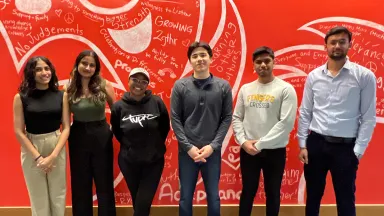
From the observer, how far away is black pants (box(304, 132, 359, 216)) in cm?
237

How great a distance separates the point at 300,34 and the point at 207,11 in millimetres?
897

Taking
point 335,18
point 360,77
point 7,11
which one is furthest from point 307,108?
point 7,11

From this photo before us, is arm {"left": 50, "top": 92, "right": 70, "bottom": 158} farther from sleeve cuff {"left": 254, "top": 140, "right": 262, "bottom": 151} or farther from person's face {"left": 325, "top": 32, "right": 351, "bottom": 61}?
person's face {"left": 325, "top": 32, "right": 351, "bottom": 61}

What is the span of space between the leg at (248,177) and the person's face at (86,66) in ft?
4.38

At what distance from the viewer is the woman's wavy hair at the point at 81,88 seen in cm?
248

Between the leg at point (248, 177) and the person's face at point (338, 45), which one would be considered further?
the leg at point (248, 177)

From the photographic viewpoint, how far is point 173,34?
9.95ft

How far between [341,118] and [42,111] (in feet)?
7.22

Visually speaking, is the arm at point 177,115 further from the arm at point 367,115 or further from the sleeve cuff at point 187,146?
the arm at point 367,115

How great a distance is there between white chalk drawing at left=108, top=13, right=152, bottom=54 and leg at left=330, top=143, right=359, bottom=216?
1856mm

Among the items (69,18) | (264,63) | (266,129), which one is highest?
(69,18)

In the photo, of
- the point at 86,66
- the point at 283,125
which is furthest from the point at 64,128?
the point at 283,125

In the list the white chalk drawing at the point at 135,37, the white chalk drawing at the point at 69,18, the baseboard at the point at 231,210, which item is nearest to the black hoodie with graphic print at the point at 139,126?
the white chalk drawing at the point at 135,37

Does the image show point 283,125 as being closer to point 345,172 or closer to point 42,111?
point 345,172
